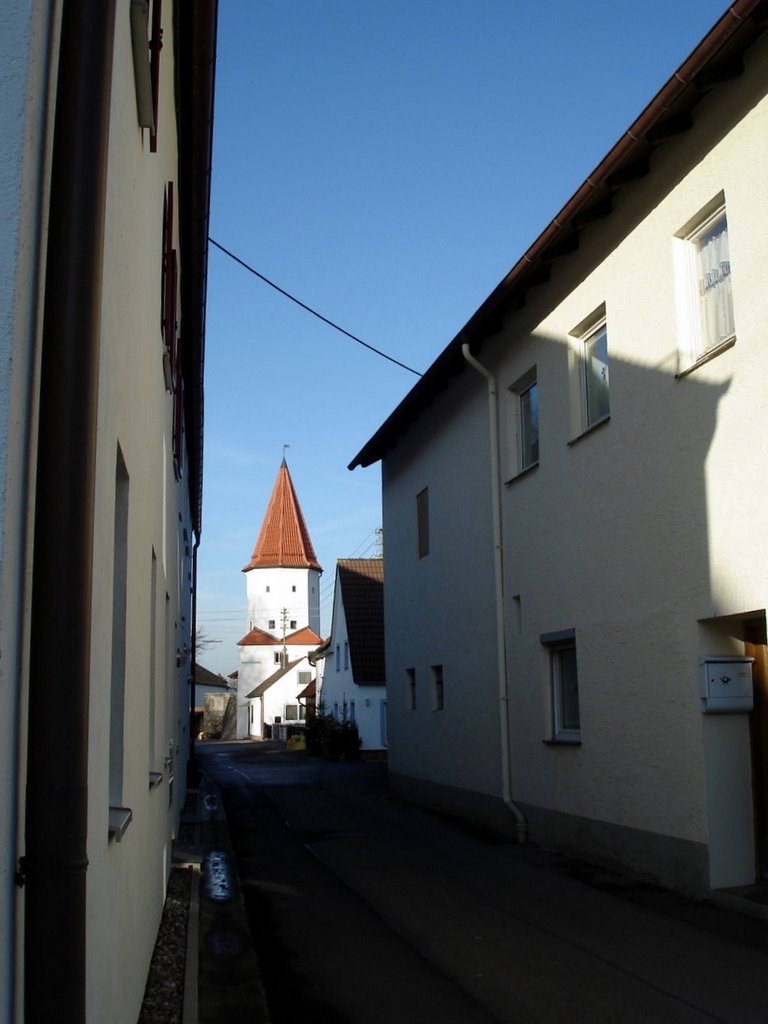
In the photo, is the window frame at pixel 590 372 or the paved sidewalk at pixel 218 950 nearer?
the paved sidewalk at pixel 218 950

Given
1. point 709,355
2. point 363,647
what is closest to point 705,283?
point 709,355

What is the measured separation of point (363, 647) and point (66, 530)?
114 ft

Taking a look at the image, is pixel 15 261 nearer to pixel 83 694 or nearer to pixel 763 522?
pixel 83 694

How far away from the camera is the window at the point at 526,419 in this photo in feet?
44.1

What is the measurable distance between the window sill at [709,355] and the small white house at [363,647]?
2748 centimetres

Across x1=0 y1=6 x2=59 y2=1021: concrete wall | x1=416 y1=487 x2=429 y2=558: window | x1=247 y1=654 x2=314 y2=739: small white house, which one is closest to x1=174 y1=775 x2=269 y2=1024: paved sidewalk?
x1=0 y1=6 x2=59 y2=1021: concrete wall

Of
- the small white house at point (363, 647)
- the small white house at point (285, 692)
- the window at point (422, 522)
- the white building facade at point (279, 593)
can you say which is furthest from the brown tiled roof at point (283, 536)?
the window at point (422, 522)

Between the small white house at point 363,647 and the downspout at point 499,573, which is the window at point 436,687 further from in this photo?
the small white house at point 363,647

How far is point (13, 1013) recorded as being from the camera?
2600mm

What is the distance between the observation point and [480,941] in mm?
7820

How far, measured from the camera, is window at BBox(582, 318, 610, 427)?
11.2 meters

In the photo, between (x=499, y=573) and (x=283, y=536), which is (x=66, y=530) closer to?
(x=499, y=573)

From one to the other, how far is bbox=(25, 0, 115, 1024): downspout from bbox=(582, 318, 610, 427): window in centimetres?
852

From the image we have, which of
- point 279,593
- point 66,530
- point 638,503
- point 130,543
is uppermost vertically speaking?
point 279,593
